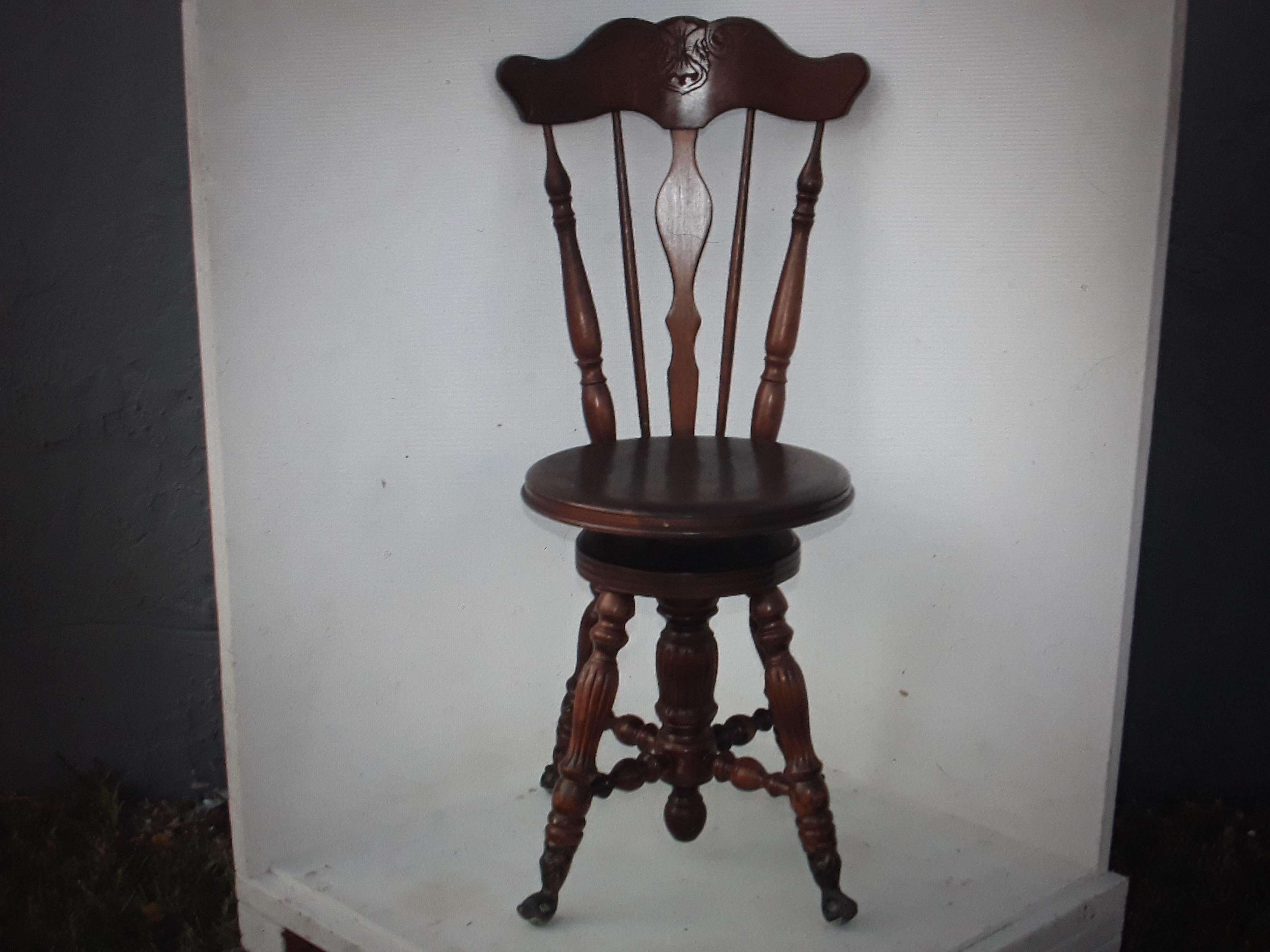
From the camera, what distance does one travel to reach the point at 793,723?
1636 mm

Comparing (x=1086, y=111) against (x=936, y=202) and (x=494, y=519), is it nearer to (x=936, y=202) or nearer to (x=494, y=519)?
(x=936, y=202)

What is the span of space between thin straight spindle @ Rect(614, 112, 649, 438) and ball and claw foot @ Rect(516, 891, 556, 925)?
682 mm

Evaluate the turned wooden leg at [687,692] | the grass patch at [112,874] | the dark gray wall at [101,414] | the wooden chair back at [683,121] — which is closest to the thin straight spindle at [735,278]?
the wooden chair back at [683,121]

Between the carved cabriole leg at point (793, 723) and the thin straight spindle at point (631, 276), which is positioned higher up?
the thin straight spindle at point (631, 276)

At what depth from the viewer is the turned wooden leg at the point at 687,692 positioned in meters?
1.70

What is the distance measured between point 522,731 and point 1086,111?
1.34 meters

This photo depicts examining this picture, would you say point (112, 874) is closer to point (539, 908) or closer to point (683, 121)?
point (539, 908)

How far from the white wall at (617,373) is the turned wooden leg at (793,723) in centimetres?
45

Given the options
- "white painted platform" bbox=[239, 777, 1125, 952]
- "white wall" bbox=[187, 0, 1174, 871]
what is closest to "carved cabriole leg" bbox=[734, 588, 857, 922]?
"white painted platform" bbox=[239, 777, 1125, 952]

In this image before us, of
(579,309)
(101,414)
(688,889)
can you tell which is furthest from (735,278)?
(101,414)

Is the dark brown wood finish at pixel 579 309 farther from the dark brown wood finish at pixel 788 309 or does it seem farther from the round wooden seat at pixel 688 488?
the dark brown wood finish at pixel 788 309

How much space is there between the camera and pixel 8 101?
1955mm

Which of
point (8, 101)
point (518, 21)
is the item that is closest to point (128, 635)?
point (8, 101)

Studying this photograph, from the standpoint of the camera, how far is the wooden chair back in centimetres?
180
